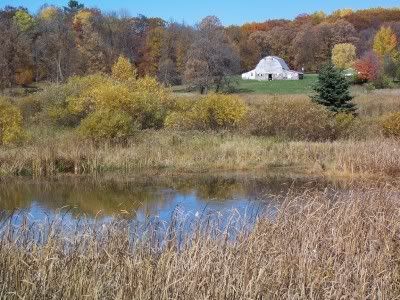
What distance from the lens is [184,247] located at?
6.30 m

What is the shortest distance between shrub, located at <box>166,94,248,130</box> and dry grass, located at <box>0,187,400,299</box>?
62.7 feet

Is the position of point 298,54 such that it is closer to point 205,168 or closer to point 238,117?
point 238,117

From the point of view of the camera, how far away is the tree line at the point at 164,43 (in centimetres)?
5016

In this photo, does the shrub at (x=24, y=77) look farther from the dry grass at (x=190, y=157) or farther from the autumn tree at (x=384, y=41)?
the autumn tree at (x=384, y=41)

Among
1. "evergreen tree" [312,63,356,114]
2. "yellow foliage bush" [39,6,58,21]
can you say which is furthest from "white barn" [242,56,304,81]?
"evergreen tree" [312,63,356,114]

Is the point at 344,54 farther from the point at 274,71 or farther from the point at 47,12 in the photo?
the point at 47,12

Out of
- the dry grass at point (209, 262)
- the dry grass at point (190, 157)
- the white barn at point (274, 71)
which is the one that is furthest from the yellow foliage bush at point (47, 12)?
the dry grass at point (209, 262)

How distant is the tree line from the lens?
50.2 metres

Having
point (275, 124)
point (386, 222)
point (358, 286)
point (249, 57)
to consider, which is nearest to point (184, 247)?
point (358, 286)

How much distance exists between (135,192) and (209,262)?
38.6ft

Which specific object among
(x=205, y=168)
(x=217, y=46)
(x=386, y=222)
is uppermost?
(x=217, y=46)

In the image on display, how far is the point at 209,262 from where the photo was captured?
17.5 ft

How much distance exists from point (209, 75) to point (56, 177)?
103 feet

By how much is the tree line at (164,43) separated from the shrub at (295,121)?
2369 centimetres
